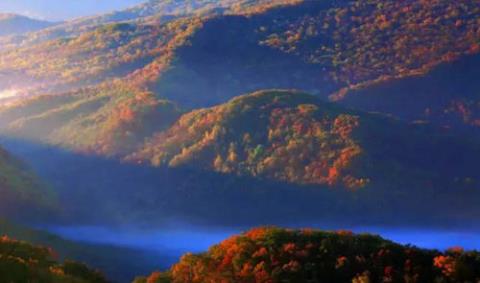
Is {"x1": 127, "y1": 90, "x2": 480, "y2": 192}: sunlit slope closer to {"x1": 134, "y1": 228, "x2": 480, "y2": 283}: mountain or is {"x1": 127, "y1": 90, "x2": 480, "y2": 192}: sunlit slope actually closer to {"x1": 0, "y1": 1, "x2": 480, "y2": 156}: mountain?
{"x1": 0, "y1": 1, "x2": 480, "y2": 156}: mountain

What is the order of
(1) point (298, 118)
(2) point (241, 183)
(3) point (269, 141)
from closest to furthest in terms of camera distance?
(2) point (241, 183), (3) point (269, 141), (1) point (298, 118)

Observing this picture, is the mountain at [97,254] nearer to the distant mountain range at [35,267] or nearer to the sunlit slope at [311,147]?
the distant mountain range at [35,267]

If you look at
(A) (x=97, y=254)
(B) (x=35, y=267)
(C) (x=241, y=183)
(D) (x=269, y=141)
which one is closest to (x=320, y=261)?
(B) (x=35, y=267)

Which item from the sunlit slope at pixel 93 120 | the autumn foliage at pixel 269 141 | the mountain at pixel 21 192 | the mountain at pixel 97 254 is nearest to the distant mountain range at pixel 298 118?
the autumn foliage at pixel 269 141

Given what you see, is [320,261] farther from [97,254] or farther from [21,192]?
[21,192]

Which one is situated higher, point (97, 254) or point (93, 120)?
point (93, 120)
